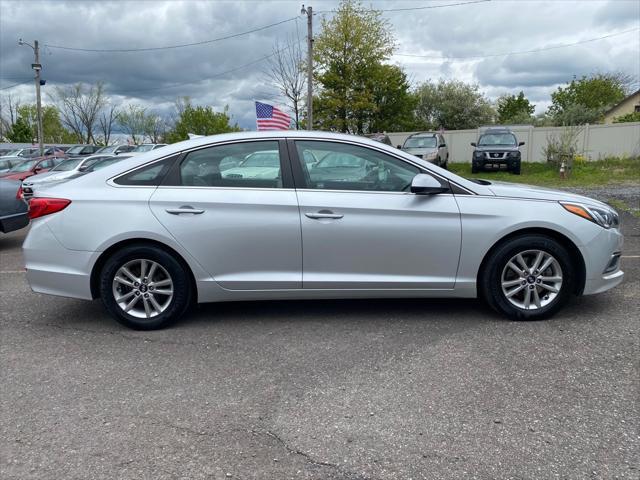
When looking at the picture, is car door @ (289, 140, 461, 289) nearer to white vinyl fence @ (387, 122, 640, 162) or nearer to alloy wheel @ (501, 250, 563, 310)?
alloy wheel @ (501, 250, 563, 310)

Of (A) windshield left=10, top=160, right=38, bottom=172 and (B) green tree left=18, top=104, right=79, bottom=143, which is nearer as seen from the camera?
(A) windshield left=10, top=160, right=38, bottom=172

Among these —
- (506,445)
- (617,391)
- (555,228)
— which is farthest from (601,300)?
(506,445)

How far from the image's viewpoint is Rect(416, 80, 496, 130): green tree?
5703 cm

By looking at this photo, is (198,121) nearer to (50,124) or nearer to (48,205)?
(50,124)

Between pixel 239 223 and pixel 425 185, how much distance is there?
1.51 m

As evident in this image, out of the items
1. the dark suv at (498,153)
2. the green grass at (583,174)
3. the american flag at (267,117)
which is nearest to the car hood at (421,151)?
the green grass at (583,174)

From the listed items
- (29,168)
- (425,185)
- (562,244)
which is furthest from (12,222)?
(29,168)

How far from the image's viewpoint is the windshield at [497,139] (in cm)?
2110

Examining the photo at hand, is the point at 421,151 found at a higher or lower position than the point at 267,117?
lower

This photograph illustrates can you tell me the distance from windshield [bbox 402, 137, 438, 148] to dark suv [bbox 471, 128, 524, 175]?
153 cm

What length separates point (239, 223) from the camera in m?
4.26

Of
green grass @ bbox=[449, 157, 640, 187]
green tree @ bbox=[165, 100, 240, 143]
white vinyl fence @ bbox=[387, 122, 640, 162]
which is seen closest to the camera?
green grass @ bbox=[449, 157, 640, 187]

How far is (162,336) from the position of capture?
4.31 meters

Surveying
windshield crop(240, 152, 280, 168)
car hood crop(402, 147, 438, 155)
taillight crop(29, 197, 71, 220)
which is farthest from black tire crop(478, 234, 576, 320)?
car hood crop(402, 147, 438, 155)
